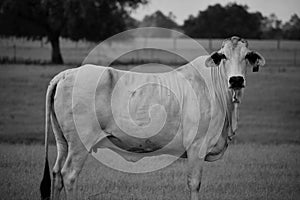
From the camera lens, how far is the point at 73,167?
687cm

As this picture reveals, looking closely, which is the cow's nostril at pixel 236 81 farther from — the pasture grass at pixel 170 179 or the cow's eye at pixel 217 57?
the pasture grass at pixel 170 179

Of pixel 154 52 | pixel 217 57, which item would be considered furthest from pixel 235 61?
pixel 154 52

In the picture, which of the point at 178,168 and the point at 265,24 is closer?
the point at 178,168

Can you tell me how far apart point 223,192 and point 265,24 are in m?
41.8

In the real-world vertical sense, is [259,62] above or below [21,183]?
above

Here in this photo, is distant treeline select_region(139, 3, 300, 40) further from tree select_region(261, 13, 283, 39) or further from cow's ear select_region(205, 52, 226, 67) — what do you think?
cow's ear select_region(205, 52, 226, 67)

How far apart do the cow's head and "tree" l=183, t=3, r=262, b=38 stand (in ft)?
115

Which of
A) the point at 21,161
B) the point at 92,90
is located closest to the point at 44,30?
the point at 21,161

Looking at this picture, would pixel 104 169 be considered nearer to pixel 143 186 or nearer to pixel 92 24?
pixel 143 186

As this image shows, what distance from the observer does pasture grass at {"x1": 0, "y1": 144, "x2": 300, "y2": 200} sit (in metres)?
7.88

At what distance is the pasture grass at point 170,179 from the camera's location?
7.88 metres

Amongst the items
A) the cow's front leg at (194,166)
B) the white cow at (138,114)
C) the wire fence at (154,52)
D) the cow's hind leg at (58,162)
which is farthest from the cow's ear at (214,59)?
the wire fence at (154,52)

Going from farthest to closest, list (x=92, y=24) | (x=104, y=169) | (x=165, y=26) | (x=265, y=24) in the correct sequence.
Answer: (x=165, y=26) < (x=265, y=24) < (x=92, y=24) < (x=104, y=169)

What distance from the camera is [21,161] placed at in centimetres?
982
